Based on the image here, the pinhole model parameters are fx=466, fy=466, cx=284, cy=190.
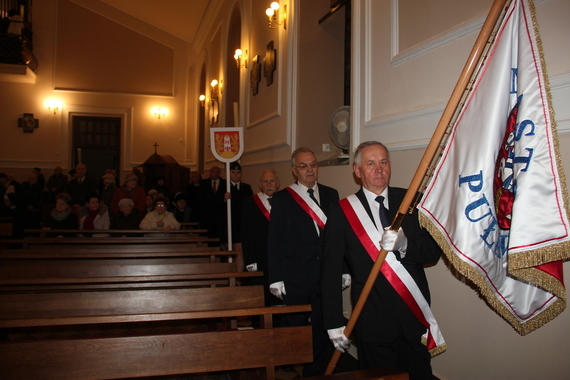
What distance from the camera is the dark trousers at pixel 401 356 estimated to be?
2.16 m

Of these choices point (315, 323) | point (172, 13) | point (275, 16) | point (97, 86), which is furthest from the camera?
point (97, 86)

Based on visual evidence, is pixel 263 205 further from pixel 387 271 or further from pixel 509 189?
pixel 509 189

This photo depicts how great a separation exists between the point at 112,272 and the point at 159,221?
2834 millimetres

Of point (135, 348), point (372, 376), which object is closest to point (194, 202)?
point (135, 348)

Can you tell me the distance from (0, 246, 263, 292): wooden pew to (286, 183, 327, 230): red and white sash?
71cm

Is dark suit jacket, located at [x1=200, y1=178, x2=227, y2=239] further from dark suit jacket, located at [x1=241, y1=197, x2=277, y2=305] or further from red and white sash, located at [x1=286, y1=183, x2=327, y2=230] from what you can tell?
red and white sash, located at [x1=286, y1=183, x2=327, y2=230]

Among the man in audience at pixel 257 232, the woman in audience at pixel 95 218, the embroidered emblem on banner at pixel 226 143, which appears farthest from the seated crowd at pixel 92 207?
the man in audience at pixel 257 232

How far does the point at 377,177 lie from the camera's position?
2322mm

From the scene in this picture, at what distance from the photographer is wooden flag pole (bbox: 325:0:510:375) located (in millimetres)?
1818

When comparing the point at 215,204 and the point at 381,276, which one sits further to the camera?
the point at 215,204

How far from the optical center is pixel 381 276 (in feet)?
7.34

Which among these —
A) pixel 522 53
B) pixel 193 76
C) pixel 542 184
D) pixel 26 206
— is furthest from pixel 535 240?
pixel 193 76

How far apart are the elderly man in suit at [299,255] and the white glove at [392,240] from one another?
1106 mm

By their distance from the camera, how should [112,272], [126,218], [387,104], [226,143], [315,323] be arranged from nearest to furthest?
[315,323] → [387,104] → [112,272] → [226,143] → [126,218]
